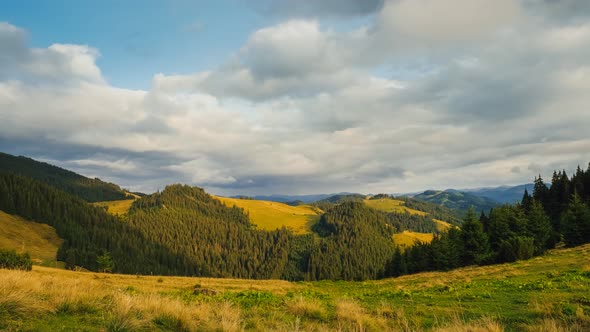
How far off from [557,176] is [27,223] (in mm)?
189765

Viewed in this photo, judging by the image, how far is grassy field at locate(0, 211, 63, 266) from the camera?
3746 inches

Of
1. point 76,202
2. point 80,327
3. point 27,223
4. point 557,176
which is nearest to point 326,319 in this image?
point 80,327

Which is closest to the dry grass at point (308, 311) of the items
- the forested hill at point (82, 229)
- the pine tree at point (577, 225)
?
the pine tree at point (577, 225)

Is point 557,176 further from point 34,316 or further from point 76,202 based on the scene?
point 76,202

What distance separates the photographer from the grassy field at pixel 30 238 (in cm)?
9514

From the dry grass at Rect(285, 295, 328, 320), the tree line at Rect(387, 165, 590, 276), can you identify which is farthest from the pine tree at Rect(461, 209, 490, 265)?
the dry grass at Rect(285, 295, 328, 320)

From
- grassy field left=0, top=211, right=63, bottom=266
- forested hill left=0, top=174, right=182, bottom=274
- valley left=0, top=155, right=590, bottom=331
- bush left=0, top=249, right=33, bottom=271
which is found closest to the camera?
valley left=0, top=155, right=590, bottom=331

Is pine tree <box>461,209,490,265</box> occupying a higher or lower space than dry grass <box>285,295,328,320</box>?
lower

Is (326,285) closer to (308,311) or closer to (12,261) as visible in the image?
(308,311)

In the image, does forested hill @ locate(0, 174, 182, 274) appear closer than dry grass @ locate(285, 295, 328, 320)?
No

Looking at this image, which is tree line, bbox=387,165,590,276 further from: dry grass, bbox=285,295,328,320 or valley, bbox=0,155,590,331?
dry grass, bbox=285,295,328,320

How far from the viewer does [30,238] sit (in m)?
113

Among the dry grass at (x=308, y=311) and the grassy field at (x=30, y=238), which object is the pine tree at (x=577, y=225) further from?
the grassy field at (x=30, y=238)

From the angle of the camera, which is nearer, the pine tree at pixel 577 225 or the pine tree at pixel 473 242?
the pine tree at pixel 577 225
